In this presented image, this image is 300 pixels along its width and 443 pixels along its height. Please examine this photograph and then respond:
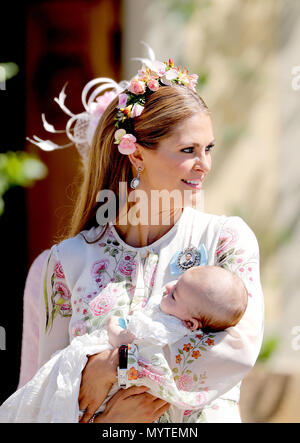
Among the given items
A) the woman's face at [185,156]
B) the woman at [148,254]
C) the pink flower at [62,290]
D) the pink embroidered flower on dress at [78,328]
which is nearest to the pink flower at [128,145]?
the woman at [148,254]

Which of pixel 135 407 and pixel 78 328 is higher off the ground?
pixel 78 328

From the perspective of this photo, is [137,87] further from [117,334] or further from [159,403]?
[159,403]

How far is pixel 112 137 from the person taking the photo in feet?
9.08

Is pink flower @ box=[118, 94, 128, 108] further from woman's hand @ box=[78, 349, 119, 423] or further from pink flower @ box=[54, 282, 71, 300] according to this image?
woman's hand @ box=[78, 349, 119, 423]

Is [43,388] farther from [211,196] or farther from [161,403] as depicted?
[211,196]

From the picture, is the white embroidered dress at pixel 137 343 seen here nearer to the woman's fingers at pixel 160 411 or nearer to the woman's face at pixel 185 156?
the woman's fingers at pixel 160 411

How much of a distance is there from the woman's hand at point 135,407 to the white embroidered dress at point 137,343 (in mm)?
58

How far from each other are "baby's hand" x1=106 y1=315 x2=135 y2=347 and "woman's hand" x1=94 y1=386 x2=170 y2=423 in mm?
157

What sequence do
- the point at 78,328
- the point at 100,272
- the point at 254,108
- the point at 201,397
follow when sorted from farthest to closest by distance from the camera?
the point at 254,108 → the point at 100,272 → the point at 78,328 → the point at 201,397

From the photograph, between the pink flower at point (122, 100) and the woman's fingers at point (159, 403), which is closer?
the woman's fingers at point (159, 403)

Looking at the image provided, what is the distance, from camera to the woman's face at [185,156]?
249 centimetres

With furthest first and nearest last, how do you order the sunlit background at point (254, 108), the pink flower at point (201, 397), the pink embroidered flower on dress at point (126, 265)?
the sunlit background at point (254, 108), the pink embroidered flower on dress at point (126, 265), the pink flower at point (201, 397)

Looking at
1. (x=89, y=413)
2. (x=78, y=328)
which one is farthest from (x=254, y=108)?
(x=89, y=413)

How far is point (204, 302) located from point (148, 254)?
402 mm
